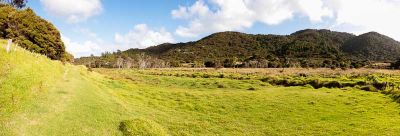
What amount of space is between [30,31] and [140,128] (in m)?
40.8

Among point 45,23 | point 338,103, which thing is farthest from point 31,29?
point 338,103

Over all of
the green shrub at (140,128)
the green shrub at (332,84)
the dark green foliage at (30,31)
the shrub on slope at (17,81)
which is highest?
the dark green foliage at (30,31)

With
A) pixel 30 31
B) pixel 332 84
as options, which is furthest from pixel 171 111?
pixel 30 31

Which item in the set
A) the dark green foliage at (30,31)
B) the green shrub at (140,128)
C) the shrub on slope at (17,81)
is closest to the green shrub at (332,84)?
the green shrub at (140,128)

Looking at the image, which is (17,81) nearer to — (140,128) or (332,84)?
(140,128)

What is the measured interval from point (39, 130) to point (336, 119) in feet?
77.6

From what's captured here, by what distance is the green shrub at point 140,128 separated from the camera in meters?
22.5

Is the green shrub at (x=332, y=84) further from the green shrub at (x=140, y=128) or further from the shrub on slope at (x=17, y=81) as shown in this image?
the shrub on slope at (x=17, y=81)

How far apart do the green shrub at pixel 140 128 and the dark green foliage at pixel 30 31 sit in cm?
2915

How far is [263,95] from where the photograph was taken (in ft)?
145

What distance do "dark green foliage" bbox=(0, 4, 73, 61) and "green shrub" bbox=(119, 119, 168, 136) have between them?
29151 mm

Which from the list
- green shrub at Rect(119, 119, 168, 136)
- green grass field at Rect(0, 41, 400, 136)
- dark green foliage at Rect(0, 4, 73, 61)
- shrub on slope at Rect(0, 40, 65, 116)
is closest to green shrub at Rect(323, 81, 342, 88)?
green grass field at Rect(0, 41, 400, 136)

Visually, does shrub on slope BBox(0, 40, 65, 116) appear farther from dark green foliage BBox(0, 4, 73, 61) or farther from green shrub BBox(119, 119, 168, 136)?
dark green foliage BBox(0, 4, 73, 61)

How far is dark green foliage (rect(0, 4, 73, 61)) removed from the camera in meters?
52.2
